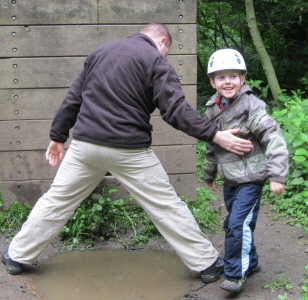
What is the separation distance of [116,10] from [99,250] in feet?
7.41

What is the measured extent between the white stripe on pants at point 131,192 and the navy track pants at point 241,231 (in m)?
0.31

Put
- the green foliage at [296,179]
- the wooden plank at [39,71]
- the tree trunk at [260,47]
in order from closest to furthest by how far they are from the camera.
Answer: the wooden plank at [39,71], the green foliage at [296,179], the tree trunk at [260,47]

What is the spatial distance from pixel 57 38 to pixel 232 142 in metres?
2.22

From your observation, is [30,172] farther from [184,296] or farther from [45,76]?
[184,296]

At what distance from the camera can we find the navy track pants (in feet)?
10.8

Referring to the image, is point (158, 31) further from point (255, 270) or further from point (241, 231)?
point (255, 270)

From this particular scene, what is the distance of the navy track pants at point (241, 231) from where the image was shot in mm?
3301

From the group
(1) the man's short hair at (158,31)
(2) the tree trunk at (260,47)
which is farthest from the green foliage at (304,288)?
(2) the tree trunk at (260,47)

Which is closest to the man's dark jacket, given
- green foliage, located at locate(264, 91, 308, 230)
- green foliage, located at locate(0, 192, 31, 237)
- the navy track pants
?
the navy track pants

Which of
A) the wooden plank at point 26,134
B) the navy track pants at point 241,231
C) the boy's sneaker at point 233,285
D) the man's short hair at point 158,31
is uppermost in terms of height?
the man's short hair at point 158,31

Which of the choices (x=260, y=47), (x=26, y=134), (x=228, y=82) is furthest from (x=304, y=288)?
(x=260, y=47)

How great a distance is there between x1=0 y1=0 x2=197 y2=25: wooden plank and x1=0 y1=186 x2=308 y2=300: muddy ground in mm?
2100

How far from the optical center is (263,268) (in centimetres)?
384

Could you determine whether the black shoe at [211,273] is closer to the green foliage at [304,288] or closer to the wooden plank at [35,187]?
the green foliage at [304,288]
